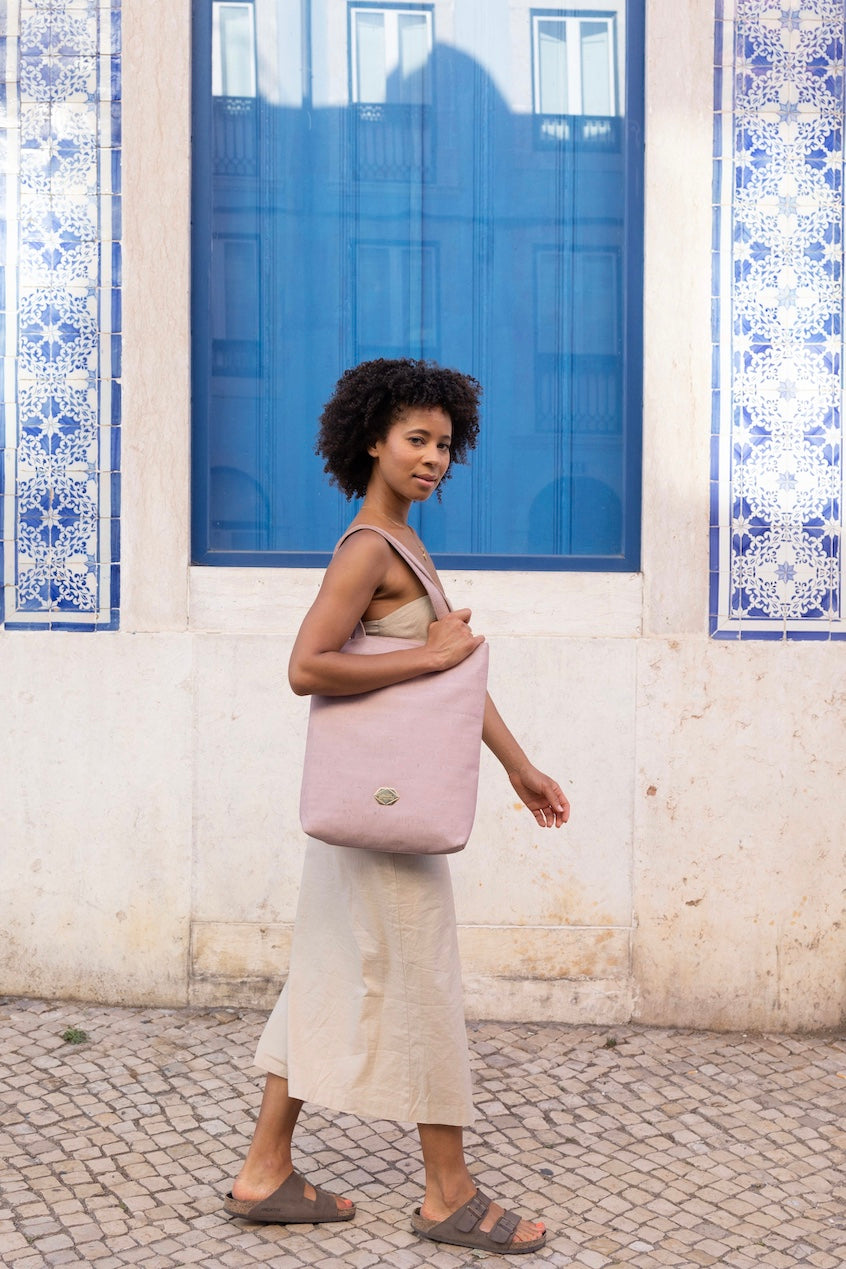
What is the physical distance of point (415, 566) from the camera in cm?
299

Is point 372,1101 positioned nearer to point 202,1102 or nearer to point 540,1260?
point 540,1260

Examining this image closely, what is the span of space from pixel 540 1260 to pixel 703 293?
2853 mm

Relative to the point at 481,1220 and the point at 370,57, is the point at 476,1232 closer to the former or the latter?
the point at 481,1220

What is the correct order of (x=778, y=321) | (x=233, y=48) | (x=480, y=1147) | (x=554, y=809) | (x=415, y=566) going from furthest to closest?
1. (x=233, y=48)
2. (x=778, y=321)
3. (x=480, y=1147)
4. (x=554, y=809)
5. (x=415, y=566)

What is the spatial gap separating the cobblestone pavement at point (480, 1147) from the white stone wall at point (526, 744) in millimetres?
221

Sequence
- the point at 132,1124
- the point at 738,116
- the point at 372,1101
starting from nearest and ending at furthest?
1. the point at 372,1101
2. the point at 132,1124
3. the point at 738,116

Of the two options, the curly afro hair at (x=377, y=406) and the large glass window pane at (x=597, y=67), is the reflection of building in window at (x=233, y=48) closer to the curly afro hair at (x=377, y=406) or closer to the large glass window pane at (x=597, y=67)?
the large glass window pane at (x=597, y=67)

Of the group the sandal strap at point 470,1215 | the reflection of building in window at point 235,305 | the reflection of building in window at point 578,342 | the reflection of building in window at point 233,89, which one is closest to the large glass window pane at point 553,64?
the reflection of building in window at point 578,342

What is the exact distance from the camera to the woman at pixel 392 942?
9.85ft

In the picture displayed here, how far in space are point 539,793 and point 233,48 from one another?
9.26 ft

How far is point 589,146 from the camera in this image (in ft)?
15.3

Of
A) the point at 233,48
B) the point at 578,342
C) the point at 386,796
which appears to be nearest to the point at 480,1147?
the point at 386,796

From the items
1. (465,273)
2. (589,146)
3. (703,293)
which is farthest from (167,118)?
(703,293)

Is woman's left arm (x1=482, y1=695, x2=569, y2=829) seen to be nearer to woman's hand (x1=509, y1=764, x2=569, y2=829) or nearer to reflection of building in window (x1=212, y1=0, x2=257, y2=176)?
woman's hand (x1=509, y1=764, x2=569, y2=829)
